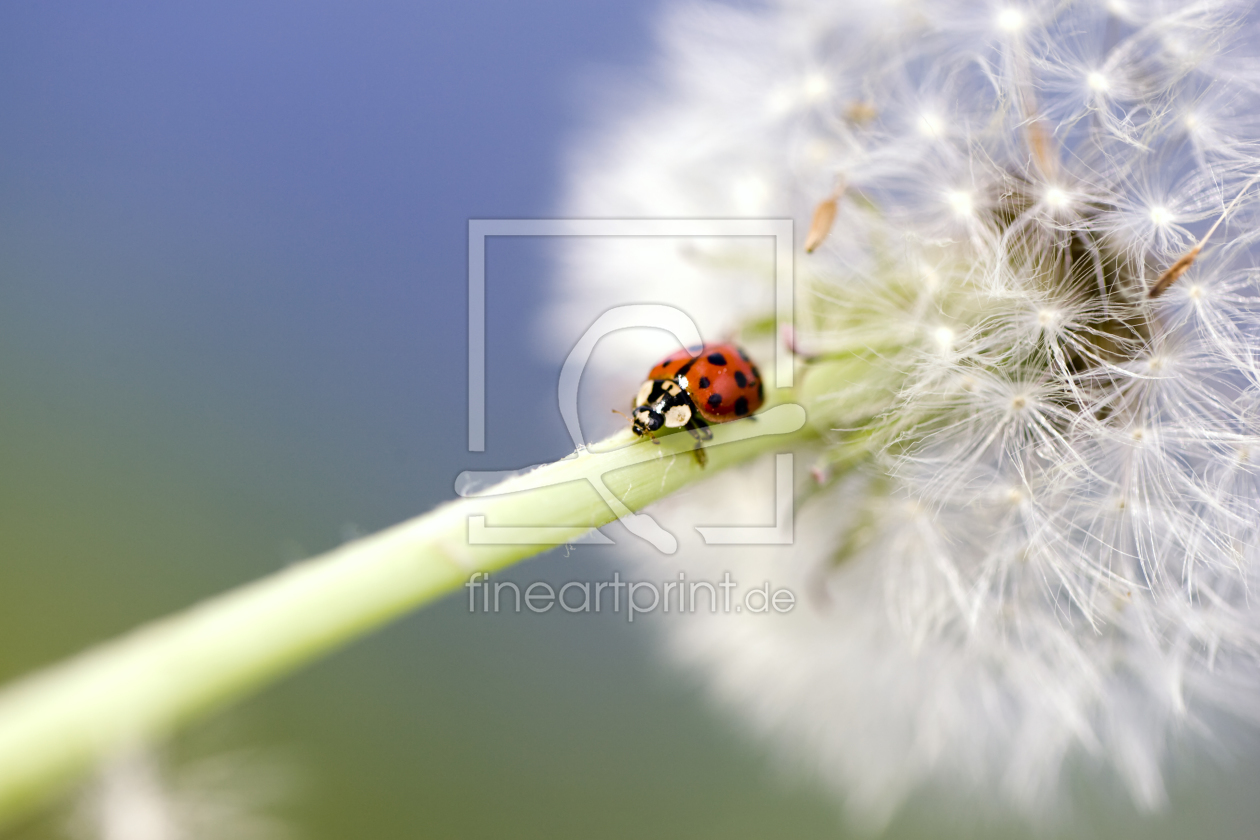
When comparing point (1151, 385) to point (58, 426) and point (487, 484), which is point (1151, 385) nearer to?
point (487, 484)

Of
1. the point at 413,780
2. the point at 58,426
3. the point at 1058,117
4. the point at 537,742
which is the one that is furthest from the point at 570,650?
the point at 1058,117

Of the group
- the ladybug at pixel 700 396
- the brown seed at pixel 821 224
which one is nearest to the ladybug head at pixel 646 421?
the ladybug at pixel 700 396

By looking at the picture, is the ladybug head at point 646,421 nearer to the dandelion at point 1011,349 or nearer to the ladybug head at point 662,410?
the ladybug head at point 662,410

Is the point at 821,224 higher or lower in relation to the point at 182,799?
higher

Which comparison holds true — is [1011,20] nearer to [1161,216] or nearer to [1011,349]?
[1161,216]

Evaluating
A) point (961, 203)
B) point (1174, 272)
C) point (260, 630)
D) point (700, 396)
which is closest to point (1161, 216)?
point (1174, 272)
